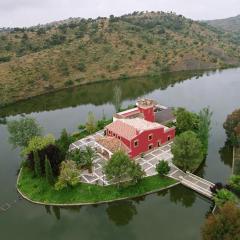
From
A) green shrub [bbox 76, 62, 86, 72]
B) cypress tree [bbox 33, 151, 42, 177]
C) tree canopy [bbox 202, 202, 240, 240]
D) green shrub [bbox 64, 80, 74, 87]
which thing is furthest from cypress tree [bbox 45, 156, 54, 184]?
green shrub [bbox 76, 62, 86, 72]

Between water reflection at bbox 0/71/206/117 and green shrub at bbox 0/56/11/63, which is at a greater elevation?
green shrub at bbox 0/56/11/63

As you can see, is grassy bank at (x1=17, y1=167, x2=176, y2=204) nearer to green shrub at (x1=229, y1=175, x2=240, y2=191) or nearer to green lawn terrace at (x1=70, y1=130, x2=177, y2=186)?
green lawn terrace at (x1=70, y1=130, x2=177, y2=186)

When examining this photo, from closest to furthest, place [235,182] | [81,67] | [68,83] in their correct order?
[235,182] → [68,83] → [81,67]

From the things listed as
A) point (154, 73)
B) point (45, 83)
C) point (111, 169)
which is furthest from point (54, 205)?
point (154, 73)

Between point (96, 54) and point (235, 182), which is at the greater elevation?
point (96, 54)

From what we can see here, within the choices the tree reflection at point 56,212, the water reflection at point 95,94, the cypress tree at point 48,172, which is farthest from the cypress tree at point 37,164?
the water reflection at point 95,94

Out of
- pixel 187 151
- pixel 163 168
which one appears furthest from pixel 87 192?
A: pixel 187 151

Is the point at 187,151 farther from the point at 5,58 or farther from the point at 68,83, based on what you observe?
the point at 5,58
